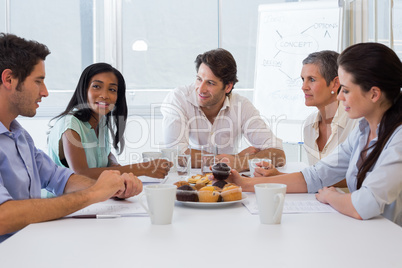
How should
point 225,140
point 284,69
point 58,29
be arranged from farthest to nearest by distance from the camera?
point 58,29, point 284,69, point 225,140

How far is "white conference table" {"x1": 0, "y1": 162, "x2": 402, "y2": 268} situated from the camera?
101cm

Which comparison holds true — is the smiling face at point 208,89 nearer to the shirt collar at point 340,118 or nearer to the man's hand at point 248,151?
the man's hand at point 248,151

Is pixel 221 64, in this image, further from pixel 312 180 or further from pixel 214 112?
pixel 312 180

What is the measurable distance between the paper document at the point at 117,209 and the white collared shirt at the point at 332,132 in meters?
1.50

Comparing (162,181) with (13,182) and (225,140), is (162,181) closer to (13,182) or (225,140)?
(13,182)

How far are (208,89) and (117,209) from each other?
71.4 inches

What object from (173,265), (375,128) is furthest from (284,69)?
(173,265)

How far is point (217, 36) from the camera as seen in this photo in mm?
4977

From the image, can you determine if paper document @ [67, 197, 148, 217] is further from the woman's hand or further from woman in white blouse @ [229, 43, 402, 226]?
the woman's hand

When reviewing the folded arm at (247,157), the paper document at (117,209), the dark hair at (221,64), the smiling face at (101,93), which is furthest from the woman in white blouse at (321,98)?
the paper document at (117,209)

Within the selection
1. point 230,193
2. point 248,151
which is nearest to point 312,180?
point 230,193

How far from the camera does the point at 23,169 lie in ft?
5.47

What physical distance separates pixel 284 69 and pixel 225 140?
5.28ft

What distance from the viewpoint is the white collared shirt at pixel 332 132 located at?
2.68 meters
